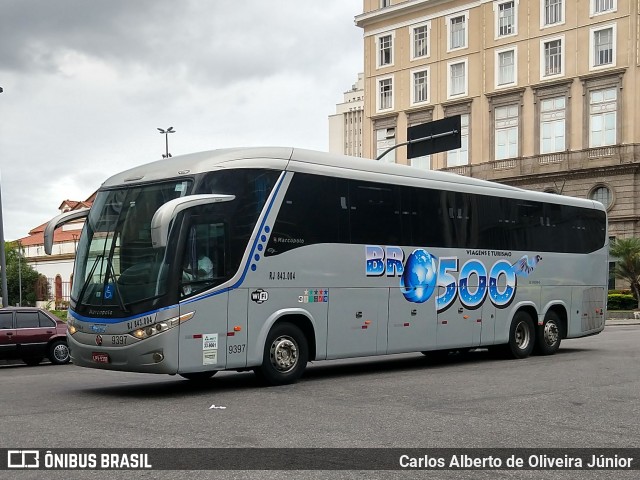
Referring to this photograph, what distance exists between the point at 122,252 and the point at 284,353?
2975 millimetres

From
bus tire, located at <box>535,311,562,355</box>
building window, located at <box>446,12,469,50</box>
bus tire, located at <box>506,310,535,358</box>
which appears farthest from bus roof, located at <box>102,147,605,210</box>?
building window, located at <box>446,12,469,50</box>

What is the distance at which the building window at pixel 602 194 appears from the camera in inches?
2164

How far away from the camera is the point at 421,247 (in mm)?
16516

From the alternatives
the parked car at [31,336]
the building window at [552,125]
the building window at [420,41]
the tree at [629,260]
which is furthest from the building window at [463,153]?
the parked car at [31,336]

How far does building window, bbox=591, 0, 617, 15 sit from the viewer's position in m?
55.0

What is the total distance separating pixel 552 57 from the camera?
2293 inches

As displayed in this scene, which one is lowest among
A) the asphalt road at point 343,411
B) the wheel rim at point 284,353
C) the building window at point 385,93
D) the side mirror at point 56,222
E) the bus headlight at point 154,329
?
the asphalt road at point 343,411

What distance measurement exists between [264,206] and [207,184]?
1013 millimetres

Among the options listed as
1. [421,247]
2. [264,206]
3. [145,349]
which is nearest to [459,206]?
[421,247]

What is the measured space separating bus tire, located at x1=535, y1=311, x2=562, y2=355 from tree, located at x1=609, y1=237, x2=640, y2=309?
105 ft

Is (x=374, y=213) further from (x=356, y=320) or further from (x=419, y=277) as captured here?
(x=356, y=320)

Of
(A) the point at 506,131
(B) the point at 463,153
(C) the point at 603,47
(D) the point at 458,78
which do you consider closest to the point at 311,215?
(C) the point at 603,47

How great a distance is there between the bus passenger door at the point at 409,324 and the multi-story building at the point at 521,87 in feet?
133

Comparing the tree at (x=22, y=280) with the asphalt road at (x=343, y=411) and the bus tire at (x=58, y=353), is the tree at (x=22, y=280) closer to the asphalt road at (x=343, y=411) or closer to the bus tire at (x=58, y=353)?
the bus tire at (x=58, y=353)
